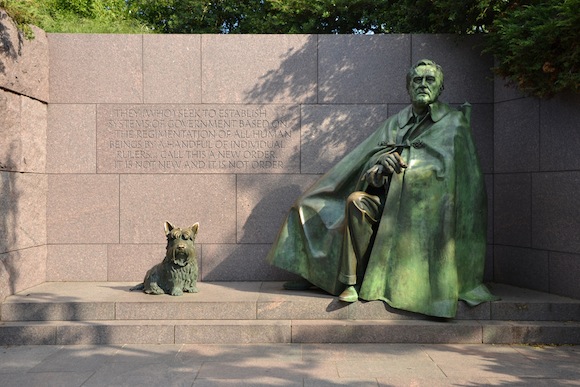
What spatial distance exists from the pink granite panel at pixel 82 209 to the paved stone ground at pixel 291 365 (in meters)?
2.16

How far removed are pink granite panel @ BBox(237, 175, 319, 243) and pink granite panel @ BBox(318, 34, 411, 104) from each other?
1.21 meters

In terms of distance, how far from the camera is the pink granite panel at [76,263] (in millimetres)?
7523

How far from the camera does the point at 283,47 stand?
771 cm

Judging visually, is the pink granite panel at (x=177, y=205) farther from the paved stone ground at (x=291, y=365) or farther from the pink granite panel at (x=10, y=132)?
the paved stone ground at (x=291, y=365)

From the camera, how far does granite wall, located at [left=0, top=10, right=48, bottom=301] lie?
6.47 meters

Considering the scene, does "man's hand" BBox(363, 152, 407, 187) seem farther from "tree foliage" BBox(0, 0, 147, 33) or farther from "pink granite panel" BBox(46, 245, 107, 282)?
"tree foliage" BBox(0, 0, 147, 33)

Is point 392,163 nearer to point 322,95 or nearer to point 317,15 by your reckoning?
point 322,95

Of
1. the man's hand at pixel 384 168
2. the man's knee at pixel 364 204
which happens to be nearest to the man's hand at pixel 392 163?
the man's hand at pixel 384 168

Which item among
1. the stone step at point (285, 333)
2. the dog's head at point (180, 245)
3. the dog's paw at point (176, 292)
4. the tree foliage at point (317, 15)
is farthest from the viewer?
the tree foliage at point (317, 15)

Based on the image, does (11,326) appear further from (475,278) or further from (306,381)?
(475,278)

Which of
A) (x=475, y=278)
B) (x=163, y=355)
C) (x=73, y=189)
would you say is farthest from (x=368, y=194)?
(x=73, y=189)

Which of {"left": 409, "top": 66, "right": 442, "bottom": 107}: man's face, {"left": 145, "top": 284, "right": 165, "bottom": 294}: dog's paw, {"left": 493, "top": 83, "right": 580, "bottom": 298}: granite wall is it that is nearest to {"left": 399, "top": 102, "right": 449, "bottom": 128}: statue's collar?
{"left": 409, "top": 66, "right": 442, "bottom": 107}: man's face

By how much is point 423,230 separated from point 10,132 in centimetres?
471

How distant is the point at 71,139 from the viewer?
7562mm
